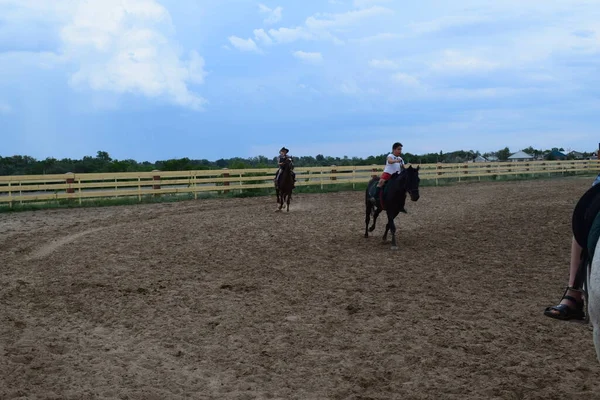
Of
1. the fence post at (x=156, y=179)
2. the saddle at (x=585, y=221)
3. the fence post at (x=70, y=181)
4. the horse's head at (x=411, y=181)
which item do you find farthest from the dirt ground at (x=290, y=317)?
the fence post at (x=156, y=179)

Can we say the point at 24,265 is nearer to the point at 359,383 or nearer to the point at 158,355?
the point at 158,355

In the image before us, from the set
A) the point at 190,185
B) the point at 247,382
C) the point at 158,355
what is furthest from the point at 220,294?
the point at 190,185

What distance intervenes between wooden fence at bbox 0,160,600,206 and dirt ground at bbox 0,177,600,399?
8.70 metres

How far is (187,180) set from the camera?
1010 inches

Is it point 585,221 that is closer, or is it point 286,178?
point 585,221

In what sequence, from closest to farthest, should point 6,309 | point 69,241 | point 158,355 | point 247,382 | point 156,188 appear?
→ point 247,382
point 158,355
point 6,309
point 69,241
point 156,188

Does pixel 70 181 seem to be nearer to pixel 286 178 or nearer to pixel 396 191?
pixel 286 178

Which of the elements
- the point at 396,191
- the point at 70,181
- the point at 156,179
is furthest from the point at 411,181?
the point at 70,181

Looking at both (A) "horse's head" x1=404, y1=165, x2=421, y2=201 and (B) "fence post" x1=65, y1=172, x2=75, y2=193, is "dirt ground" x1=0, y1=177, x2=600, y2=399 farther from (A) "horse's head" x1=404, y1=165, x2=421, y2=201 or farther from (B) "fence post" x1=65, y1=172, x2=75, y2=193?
(B) "fence post" x1=65, y1=172, x2=75, y2=193

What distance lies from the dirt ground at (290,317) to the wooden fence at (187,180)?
8.70 m

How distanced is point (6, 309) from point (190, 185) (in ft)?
Answer: 63.2

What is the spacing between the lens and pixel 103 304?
7629 millimetres

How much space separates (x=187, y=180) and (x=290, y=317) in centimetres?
1947

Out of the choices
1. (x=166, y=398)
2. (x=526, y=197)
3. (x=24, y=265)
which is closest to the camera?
(x=166, y=398)
